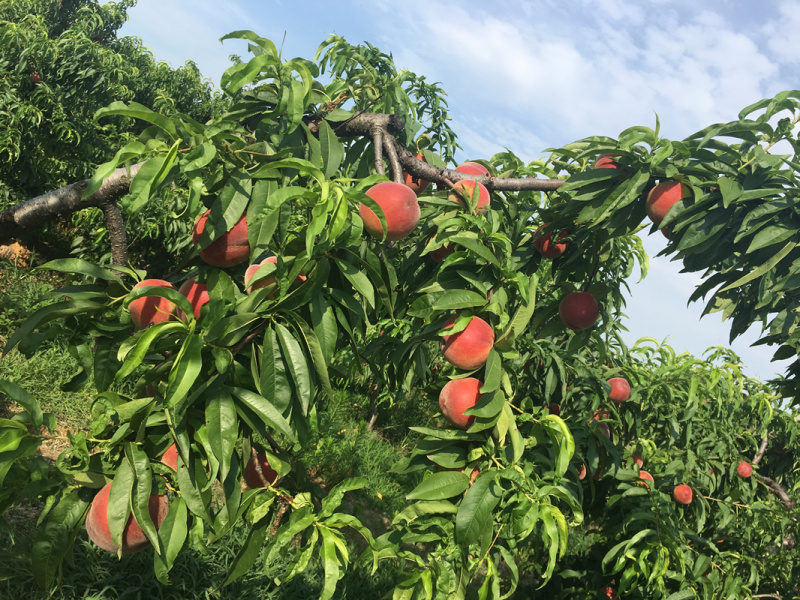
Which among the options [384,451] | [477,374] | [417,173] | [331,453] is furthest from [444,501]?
[384,451]

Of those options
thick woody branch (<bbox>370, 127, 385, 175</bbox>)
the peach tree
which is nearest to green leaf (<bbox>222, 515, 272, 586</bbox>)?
the peach tree

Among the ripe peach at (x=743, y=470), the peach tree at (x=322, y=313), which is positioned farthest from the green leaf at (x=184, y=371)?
the ripe peach at (x=743, y=470)

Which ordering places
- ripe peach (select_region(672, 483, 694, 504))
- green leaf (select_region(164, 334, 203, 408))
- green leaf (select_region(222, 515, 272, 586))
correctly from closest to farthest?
green leaf (select_region(164, 334, 203, 408)), green leaf (select_region(222, 515, 272, 586)), ripe peach (select_region(672, 483, 694, 504))

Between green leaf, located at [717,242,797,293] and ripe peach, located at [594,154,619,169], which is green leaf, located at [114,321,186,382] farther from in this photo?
green leaf, located at [717,242,797,293]

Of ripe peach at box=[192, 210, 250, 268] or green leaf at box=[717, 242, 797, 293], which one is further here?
green leaf at box=[717, 242, 797, 293]

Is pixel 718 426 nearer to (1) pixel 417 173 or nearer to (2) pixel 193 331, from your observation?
(1) pixel 417 173

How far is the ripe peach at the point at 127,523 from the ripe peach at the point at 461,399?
1.97 feet

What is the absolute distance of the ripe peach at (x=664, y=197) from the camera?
139 centimetres

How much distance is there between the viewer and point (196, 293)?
1.07 metres

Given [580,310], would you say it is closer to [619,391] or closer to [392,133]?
[392,133]

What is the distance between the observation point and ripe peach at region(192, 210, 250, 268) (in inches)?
40.4

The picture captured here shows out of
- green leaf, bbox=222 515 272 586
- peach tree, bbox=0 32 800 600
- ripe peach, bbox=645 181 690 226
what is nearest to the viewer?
peach tree, bbox=0 32 800 600

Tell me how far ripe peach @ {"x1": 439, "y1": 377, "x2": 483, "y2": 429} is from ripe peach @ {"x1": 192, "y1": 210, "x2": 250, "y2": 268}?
546mm

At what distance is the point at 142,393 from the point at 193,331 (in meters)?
0.30
